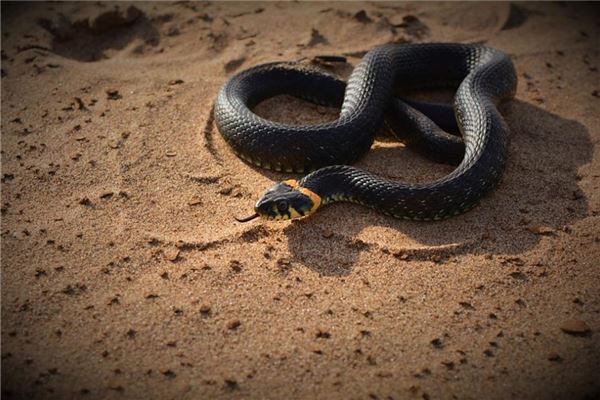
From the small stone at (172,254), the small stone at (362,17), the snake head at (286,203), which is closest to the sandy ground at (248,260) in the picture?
the small stone at (172,254)

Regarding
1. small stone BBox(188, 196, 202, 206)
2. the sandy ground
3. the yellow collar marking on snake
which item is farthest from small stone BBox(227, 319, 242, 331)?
small stone BBox(188, 196, 202, 206)

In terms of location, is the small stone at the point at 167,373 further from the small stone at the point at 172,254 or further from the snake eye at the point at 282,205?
the snake eye at the point at 282,205

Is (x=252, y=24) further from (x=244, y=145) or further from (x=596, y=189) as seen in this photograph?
(x=596, y=189)

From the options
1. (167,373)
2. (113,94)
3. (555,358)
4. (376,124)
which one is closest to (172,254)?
(167,373)

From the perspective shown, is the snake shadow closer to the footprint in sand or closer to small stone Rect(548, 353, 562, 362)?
small stone Rect(548, 353, 562, 362)

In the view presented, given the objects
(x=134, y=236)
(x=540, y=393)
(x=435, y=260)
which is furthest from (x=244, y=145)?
(x=540, y=393)
